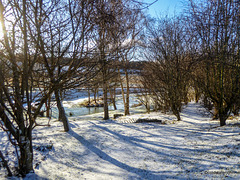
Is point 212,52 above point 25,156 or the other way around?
above

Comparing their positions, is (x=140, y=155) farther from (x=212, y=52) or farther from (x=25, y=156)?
(x=212, y=52)

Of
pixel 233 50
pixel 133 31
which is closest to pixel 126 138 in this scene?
pixel 233 50

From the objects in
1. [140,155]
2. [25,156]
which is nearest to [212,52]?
[140,155]

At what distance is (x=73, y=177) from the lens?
12.0ft

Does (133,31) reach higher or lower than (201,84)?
higher

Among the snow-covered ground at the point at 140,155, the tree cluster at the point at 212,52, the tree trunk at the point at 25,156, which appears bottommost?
the snow-covered ground at the point at 140,155

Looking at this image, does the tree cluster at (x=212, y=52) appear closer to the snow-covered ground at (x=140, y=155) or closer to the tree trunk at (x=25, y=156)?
the snow-covered ground at (x=140, y=155)

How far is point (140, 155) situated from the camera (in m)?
4.67

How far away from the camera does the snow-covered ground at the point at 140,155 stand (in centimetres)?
363

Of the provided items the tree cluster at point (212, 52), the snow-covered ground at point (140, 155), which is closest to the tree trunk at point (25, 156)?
the snow-covered ground at point (140, 155)

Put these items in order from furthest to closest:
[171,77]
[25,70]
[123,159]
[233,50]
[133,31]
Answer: [133,31] < [171,77] < [233,50] < [123,159] < [25,70]

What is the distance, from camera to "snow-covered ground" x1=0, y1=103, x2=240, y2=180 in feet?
11.9

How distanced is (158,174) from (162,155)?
966mm

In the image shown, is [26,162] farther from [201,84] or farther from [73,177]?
[201,84]
